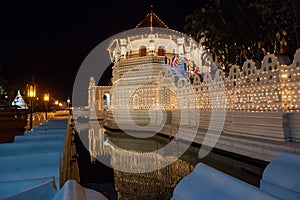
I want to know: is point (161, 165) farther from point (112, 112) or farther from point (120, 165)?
point (112, 112)

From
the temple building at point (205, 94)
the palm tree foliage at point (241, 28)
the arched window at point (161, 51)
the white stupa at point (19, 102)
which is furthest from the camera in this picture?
the white stupa at point (19, 102)

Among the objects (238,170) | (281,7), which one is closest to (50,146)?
(238,170)

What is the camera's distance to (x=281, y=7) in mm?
11648

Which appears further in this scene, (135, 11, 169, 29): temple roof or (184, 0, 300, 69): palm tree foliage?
(135, 11, 169, 29): temple roof

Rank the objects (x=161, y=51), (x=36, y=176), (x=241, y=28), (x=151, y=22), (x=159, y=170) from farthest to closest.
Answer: (x=151, y=22), (x=161, y=51), (x=241, y=28), (x=159, y=170), (x=36, y=176)

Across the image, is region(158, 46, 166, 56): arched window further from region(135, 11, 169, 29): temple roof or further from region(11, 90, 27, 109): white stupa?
region(11, 90, 27, 109): white stupa

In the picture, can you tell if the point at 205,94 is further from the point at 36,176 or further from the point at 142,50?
the point at 142,50

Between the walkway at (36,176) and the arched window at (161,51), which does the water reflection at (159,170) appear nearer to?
the walkway at (36,176)

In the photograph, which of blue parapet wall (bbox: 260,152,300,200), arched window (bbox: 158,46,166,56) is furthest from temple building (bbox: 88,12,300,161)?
blue parapet wall (bbox: 260,152,300,200)

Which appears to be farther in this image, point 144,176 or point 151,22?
point 151,22

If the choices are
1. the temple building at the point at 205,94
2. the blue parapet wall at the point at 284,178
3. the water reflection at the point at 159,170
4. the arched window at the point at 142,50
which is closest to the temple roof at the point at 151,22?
the temple building at the point at 205,94

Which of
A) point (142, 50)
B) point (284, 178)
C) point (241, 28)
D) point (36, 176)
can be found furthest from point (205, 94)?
point (142, 50)

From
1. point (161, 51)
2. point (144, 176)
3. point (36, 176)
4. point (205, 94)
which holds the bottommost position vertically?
point (144, 176)

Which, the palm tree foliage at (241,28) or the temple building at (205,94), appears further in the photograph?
the palm tree foliage at (241,28)
